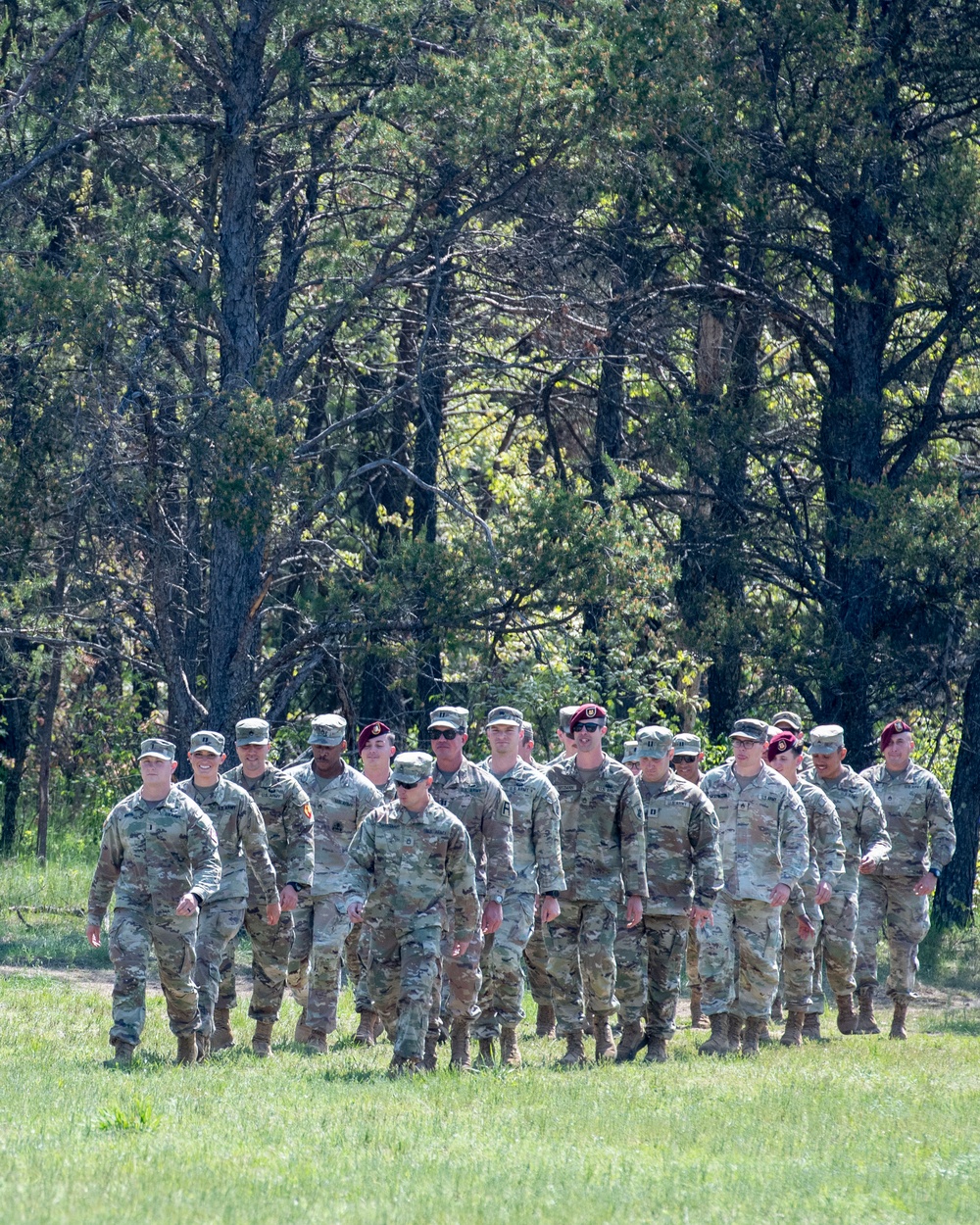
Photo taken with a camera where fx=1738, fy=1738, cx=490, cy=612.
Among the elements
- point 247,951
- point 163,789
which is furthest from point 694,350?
point 163,789

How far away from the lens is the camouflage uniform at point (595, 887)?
10930 millimetres

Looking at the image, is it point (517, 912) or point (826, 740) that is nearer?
point (517, 912)

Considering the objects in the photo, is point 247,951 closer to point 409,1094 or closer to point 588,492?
point 588,492

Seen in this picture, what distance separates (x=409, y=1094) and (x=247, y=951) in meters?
9.27

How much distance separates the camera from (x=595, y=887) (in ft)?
36.1

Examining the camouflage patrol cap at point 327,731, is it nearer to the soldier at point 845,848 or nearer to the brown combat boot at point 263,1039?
the brown combat boot at point 263,1039

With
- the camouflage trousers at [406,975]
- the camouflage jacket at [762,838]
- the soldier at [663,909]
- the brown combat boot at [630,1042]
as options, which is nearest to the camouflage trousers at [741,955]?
the camouflage jacket at [762,838]

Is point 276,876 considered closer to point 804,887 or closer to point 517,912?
point 517,912

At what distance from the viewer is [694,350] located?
79.5 feet

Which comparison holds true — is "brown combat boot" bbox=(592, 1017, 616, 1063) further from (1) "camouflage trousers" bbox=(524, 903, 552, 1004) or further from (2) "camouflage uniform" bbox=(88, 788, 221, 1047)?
(2) "camouflage uniform" bbox=(88, 788, 221, 1047)

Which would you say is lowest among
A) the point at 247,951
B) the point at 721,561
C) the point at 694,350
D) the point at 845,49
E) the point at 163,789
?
the point at 247,951

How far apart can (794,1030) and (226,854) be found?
4267 mm

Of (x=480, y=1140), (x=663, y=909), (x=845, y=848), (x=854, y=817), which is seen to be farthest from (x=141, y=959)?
(x=854, y=817)

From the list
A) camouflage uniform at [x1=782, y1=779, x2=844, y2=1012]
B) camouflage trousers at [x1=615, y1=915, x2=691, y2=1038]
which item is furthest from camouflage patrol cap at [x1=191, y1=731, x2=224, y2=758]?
camouflage uniform at [x1=782, y1=779, x2=844, y2=1012]
